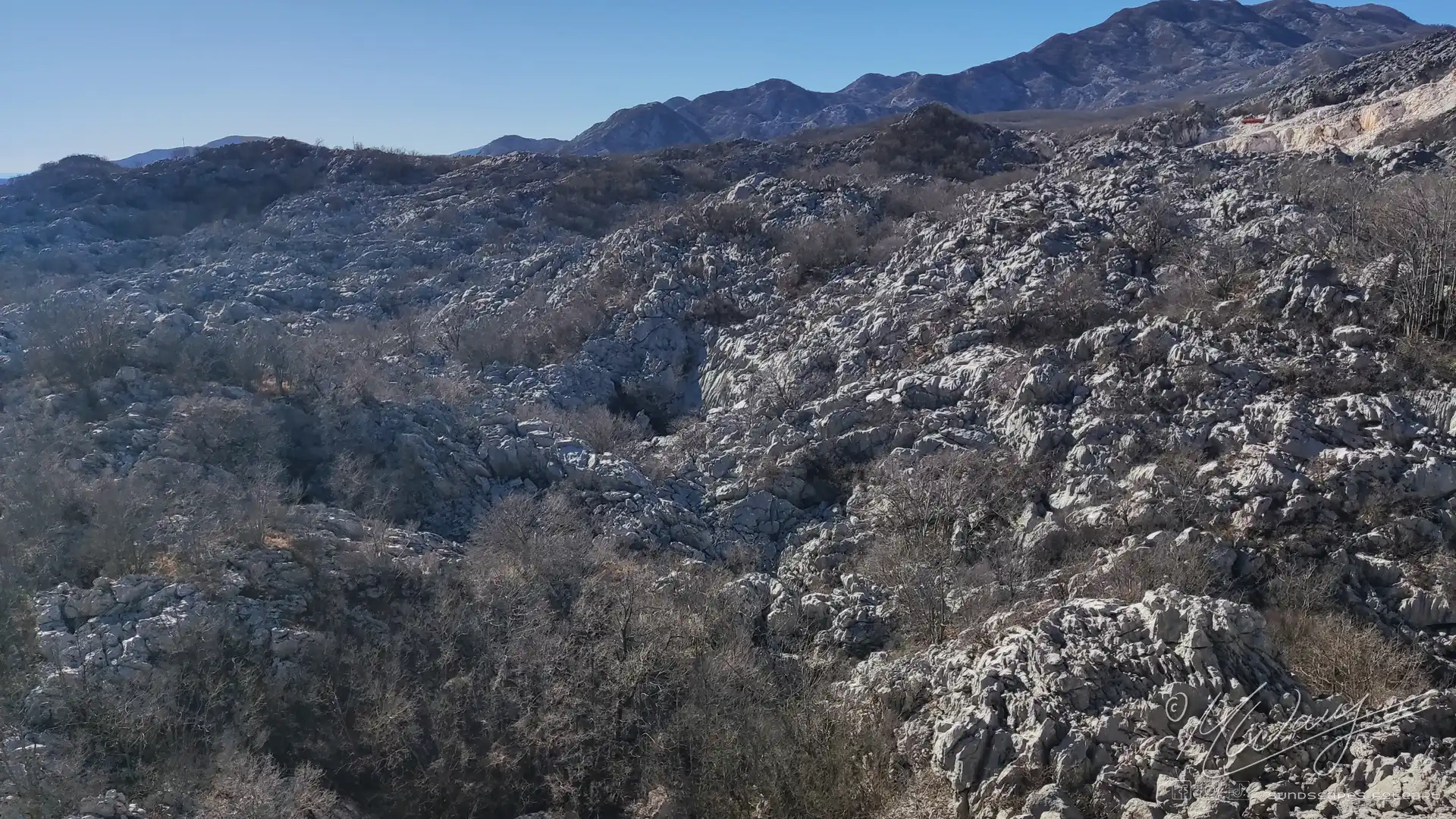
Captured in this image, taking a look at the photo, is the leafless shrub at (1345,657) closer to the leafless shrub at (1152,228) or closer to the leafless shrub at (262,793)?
the leafless shrub at (1152,228)

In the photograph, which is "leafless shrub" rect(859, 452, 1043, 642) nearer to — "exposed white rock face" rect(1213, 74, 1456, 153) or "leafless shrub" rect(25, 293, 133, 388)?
"leafless shrub" rect(25, 293, 133, 388)

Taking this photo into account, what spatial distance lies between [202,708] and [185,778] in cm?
135

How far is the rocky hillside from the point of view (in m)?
8.93

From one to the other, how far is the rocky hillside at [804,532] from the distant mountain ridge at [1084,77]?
167 ft

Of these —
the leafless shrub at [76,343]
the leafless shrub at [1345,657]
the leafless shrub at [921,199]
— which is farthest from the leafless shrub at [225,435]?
the leafless shrub at [921,199]

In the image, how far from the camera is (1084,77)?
81188 mm

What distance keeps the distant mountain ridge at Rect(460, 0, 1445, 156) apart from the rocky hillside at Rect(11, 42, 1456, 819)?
5086 centimetres

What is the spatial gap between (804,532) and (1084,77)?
8040 cm

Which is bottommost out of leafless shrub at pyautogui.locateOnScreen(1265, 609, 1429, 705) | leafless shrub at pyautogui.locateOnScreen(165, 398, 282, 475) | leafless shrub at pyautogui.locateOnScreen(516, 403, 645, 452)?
leafless shrub at pyautogui.locateOnScreen(1265, 609, 1429, 705)

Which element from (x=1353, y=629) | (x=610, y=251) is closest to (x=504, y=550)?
(x=1353, y=629)

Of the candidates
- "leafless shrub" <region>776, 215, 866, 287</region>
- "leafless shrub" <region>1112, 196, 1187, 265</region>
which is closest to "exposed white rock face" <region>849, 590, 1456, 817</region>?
"leafless shrub" <region>1112, 196, 1187, 265</region>

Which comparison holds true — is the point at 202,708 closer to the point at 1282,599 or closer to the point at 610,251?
the point at 1282,599

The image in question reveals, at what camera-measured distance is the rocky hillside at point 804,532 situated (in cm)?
893

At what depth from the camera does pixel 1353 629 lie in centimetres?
992
